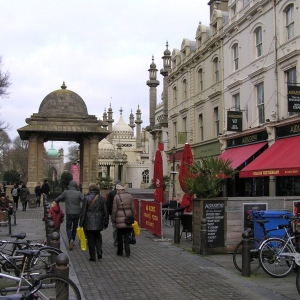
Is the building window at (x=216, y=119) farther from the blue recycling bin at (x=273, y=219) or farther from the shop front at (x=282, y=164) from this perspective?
the blue recycling bin at (x=273, y=219)

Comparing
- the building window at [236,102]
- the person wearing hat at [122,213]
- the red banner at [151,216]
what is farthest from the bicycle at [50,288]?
the building window at [236,102]

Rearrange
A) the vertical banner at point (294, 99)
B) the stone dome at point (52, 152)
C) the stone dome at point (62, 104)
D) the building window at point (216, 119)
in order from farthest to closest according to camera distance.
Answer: the stone dome at point (52, 152) → the stone dome at point (62, 104) → the building window at point (216, 119) → the vertical banner at point (294, 99)

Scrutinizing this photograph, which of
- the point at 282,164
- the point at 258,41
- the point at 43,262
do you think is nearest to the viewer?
the point at 43,262

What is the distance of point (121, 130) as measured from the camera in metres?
111

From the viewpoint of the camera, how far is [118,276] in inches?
376

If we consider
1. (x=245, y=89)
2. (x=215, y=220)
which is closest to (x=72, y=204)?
(x=215, y=220)

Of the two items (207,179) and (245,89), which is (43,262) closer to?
A: (207,179)

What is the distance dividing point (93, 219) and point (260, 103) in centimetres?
1492

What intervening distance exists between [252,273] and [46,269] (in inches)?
166

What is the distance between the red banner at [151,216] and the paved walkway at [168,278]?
243cm

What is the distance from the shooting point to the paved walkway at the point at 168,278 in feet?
26.5

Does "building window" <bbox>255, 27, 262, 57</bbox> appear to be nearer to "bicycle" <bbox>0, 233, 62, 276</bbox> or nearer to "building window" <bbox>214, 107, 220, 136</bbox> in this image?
"building window" <bbox>214, 107, 220, 136</bbox>

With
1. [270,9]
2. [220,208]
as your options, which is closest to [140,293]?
[220,208]

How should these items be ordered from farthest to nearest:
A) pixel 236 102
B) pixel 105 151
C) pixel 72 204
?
pixel 105 151 < pixel 236 102 < pixel 72 204
